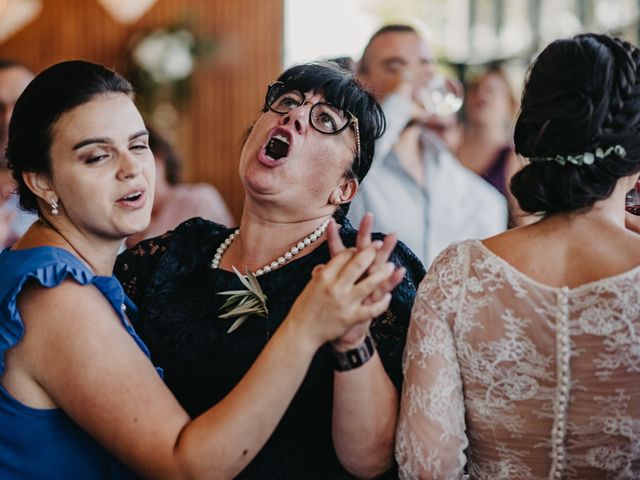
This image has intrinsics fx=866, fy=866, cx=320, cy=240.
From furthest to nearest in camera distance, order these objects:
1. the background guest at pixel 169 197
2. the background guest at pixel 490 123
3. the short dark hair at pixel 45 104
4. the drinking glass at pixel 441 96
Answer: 1. the background guest at pixel 169 197
2. the background guest at pixel 490 123
3. the drinking glass at pixel 441 96
4. the short dark hair at pixel 45 104

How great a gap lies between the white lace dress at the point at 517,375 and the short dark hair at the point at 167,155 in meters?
4.01

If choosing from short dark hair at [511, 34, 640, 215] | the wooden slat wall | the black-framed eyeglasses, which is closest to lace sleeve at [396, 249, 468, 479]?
short dark hair at [511, 34, 640, 215]

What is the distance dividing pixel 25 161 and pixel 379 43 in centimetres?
214

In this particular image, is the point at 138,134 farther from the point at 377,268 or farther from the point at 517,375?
the point at 517,375

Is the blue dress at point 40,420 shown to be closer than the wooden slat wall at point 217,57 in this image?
Yes

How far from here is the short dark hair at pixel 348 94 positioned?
2.26 metres

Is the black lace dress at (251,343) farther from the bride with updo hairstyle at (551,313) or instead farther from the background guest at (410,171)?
the background guest at (410,171)

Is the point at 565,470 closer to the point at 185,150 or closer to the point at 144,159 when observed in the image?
the point at 144,159

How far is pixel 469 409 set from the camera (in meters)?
1.76

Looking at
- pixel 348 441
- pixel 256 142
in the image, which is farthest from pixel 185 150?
pixel 348 441

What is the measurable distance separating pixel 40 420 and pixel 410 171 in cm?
234

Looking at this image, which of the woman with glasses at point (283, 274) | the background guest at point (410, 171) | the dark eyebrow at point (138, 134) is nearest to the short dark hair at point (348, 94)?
the woman with glasses at point (283, 274)

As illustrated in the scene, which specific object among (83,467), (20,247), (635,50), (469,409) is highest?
(635,50)

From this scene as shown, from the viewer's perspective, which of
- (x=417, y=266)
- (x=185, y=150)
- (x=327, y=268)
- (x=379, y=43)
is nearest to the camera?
(x=327, y=268)
